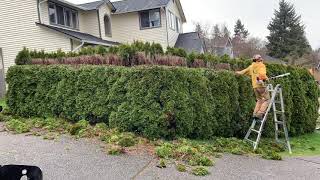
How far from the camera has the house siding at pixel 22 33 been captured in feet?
79.2

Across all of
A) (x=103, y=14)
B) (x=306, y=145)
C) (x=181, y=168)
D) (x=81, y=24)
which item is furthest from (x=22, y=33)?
(x=181, y=168)

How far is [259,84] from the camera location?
36.6ft

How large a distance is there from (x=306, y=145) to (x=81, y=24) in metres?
21.1

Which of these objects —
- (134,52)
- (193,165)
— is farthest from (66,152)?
(134,52)

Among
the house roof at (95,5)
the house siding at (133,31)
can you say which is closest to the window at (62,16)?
the house roof at (95,5)

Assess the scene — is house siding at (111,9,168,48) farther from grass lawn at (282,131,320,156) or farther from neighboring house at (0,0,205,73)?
grass lawn at (282,131,320,156)

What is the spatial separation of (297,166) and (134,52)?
4.80m

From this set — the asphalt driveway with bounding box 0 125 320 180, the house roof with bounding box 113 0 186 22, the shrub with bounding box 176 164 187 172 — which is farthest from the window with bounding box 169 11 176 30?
the shrub with bounding box 176 164 187 172

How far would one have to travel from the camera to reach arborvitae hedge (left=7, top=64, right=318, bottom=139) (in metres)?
9.55

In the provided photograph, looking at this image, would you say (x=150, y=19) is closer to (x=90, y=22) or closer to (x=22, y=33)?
(x=90, y=22)

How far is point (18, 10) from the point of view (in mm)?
24203

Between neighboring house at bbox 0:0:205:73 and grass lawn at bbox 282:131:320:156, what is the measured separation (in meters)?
14.1

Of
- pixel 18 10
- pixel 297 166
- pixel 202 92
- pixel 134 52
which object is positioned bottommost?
pixel 297 166

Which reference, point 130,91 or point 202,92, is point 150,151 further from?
point 202,92
